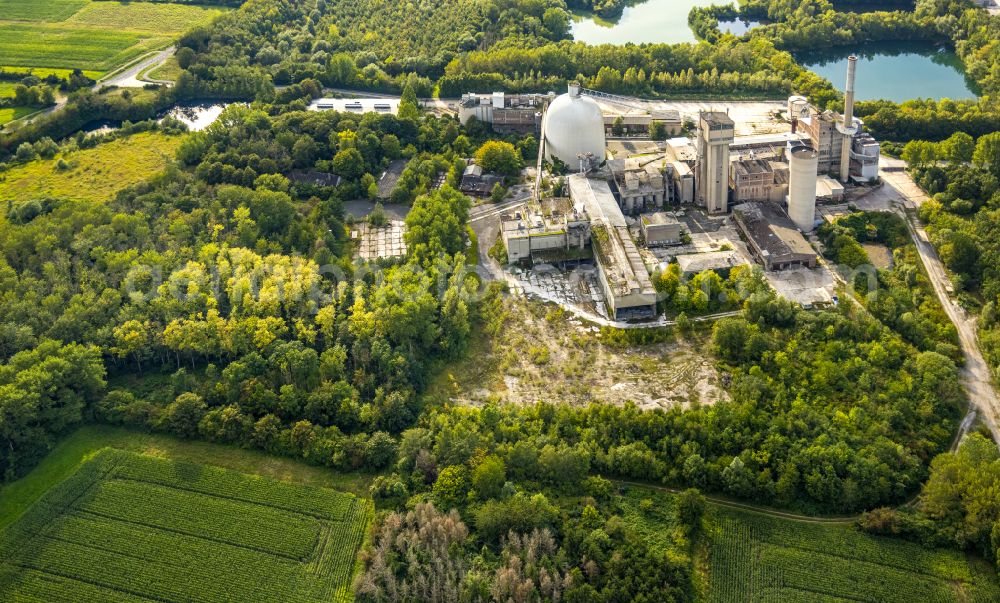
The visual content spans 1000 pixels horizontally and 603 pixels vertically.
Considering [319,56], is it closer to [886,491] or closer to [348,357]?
[348,357]

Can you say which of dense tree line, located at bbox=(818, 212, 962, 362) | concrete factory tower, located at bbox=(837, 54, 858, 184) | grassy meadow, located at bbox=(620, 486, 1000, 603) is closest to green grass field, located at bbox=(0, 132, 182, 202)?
grassy meadow, located at bbox=(620, 486, 1000, 603)

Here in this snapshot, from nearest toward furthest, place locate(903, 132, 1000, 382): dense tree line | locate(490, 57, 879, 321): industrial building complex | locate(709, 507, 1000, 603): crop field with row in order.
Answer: locate(709, 507, 1000, 603): crop field with row, locate(903, 132, 1000, 382): dense tree line, locate(490, 57, 879, 321): industrial building complex

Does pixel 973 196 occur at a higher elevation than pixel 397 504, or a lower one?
higher

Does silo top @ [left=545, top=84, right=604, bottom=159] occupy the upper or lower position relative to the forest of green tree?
upper

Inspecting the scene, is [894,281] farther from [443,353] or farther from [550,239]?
[443,353]

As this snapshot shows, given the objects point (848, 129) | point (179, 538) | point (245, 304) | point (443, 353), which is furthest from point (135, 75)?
point (848, 129)

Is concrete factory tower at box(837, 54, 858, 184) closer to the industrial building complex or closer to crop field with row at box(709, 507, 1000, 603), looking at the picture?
the industrial building complex

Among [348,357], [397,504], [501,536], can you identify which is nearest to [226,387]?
[348,357]
